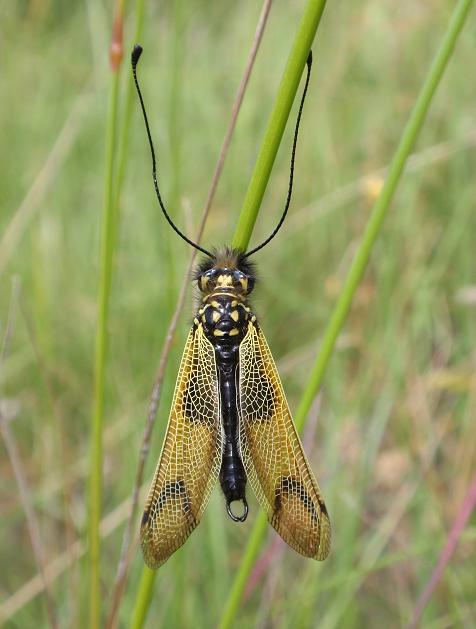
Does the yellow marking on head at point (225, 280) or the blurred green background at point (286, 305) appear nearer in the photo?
the yellow marking on head at point (225, 280)

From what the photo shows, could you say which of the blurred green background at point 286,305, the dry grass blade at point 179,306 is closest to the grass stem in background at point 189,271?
the dry grass blade at point 179,306

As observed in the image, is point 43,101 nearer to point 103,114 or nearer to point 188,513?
point 103,114

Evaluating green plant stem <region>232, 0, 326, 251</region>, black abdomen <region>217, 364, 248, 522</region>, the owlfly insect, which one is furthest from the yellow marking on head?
green plant stem <region>232, 0, 326, 251</region>

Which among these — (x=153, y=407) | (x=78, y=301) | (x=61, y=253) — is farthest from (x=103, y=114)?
(x=153, y=407)

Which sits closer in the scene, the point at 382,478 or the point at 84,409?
the point at 382,478

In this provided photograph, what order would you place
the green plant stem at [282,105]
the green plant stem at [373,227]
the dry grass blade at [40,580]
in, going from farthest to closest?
1. the dry grass blade at [40,580]
2. the green plant stem at [373,227]
3. the green plant stem at [282,105]

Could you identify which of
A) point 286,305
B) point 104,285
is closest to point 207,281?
point 104,285

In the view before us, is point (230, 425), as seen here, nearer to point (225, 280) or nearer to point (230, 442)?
point (230, 442)

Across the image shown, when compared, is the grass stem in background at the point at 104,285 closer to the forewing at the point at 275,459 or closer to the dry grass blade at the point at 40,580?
the forewing at the point at 275,459
